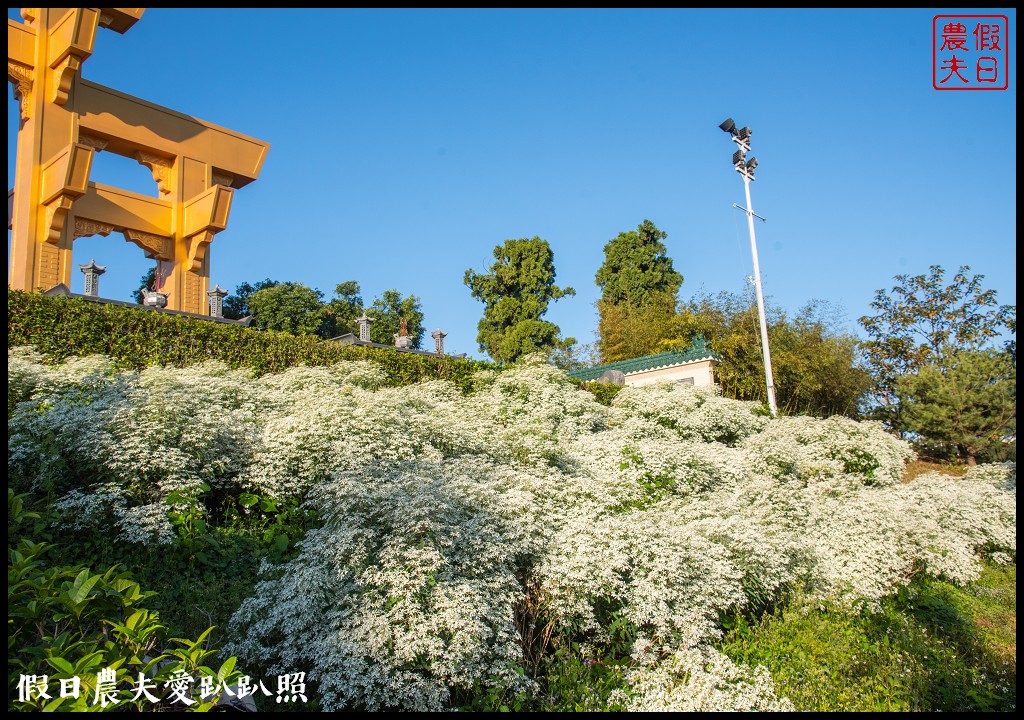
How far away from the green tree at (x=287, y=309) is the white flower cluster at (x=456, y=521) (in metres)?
24.8

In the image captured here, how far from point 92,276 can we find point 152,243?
2.61 metres

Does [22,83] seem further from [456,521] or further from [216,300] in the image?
[456,521]

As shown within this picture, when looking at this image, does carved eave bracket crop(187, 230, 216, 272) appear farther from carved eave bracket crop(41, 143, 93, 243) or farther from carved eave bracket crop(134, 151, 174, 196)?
carved eave bracket crop(41, 143, 93, 243)

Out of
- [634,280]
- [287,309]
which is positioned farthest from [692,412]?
[287,309]

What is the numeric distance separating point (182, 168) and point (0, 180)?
14596 millimetres

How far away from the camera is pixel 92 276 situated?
43.0 feet

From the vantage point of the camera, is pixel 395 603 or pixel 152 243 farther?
pixel 152 243

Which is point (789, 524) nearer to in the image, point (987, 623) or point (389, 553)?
point (987, 623)

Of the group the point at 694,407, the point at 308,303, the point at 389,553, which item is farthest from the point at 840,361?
the point at 308,303

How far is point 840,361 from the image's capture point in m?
17.1

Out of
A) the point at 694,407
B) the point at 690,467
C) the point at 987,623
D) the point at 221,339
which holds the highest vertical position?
the point at 221,339

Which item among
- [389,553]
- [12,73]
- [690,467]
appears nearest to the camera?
[389,553]

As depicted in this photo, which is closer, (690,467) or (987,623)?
(987,623)

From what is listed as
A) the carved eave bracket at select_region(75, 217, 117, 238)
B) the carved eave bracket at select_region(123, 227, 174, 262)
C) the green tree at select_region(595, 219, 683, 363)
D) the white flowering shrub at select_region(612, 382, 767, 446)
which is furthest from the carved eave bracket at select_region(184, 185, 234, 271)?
the green tree at select_region(595, 219, 683, 363)
